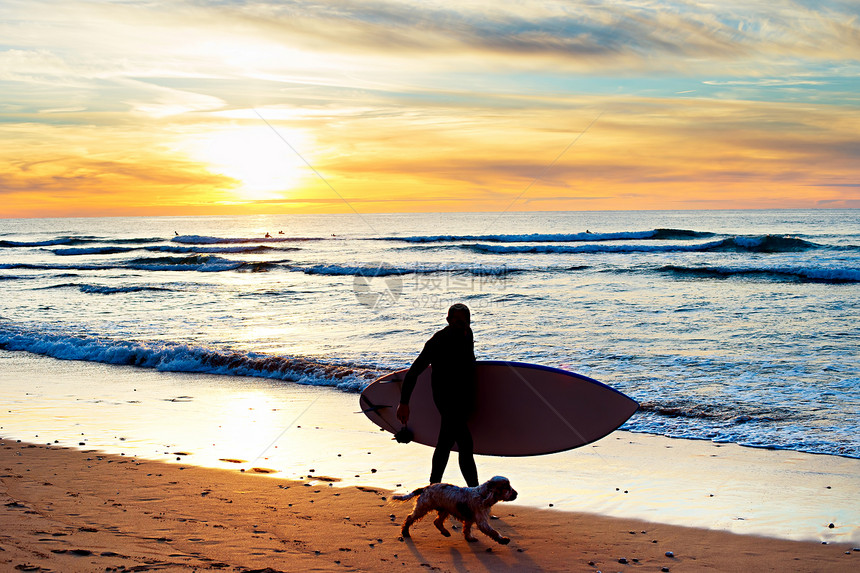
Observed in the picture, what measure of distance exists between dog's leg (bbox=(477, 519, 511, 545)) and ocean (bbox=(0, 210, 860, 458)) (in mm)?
3139

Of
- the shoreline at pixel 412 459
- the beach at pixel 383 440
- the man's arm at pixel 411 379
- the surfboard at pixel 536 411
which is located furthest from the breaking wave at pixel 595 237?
the man's arm at pixel 411 379

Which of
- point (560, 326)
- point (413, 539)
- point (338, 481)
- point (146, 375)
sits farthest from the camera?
point (560, 326)

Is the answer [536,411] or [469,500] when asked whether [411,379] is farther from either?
[536,411]

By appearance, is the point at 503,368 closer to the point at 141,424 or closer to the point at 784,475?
the point at 784,475

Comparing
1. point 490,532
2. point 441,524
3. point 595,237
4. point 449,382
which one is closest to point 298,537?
point 441,524

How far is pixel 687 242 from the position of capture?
38.0m

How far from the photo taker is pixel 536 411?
5305 mm

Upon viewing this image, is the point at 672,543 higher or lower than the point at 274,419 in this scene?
higher

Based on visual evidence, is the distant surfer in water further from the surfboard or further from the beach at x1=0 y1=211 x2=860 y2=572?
the surfboard

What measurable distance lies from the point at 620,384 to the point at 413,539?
4730mm

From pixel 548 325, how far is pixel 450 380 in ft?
27.4

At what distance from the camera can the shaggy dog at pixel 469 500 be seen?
12.4 ft

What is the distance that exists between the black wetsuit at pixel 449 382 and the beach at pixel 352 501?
55cm

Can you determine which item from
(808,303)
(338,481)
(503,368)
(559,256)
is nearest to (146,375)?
(338,481)
